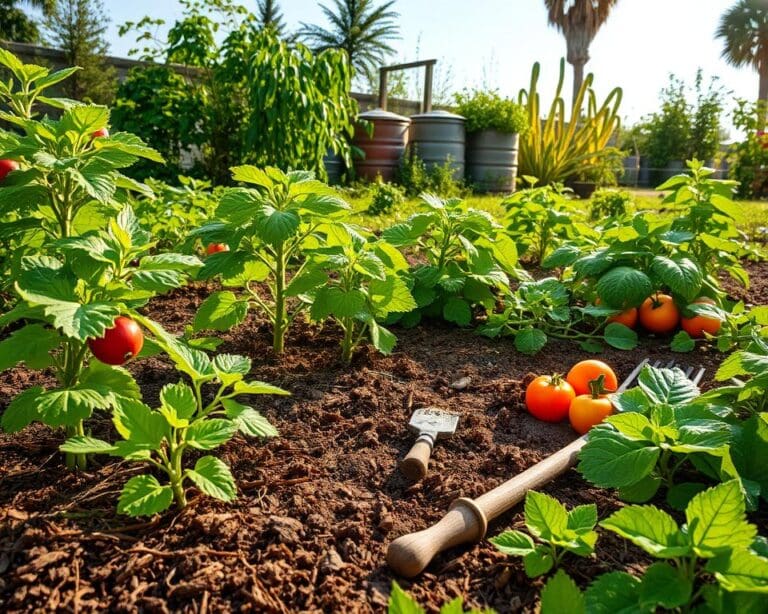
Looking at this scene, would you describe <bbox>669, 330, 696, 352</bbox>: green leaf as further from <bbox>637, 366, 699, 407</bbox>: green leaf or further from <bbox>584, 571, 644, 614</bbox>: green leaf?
<bbox>584, 571, 644, 614</bbox>: green leaf

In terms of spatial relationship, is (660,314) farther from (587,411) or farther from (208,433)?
(208,433)

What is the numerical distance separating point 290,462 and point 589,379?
0.98 m

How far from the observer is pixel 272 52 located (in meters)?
5.98

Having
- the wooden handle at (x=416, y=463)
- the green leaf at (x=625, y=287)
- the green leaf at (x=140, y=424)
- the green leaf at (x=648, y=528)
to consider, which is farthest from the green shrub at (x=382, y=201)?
the green leaf at (x=648, y=528)

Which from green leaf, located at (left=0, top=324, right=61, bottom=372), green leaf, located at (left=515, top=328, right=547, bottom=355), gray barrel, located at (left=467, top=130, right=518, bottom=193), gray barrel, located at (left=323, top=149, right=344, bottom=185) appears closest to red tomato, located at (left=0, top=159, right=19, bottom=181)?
green leaf, located at (left=0, top=324, right=61, bottom=372)

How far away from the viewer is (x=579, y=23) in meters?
23.5

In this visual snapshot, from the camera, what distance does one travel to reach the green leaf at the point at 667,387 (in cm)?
145

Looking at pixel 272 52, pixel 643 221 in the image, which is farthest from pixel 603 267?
pixel 272 52

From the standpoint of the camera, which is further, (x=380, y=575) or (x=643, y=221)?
(x=643, y=221)

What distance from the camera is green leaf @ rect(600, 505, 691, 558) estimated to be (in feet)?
3.28

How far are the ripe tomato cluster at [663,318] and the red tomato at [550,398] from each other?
964 mm

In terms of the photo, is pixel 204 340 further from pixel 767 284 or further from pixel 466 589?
pixel 767 284

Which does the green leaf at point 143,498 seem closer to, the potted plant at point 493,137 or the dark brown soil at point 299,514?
the dark brown soil at point 299,514

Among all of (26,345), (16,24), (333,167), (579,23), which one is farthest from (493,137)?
(16,24)
